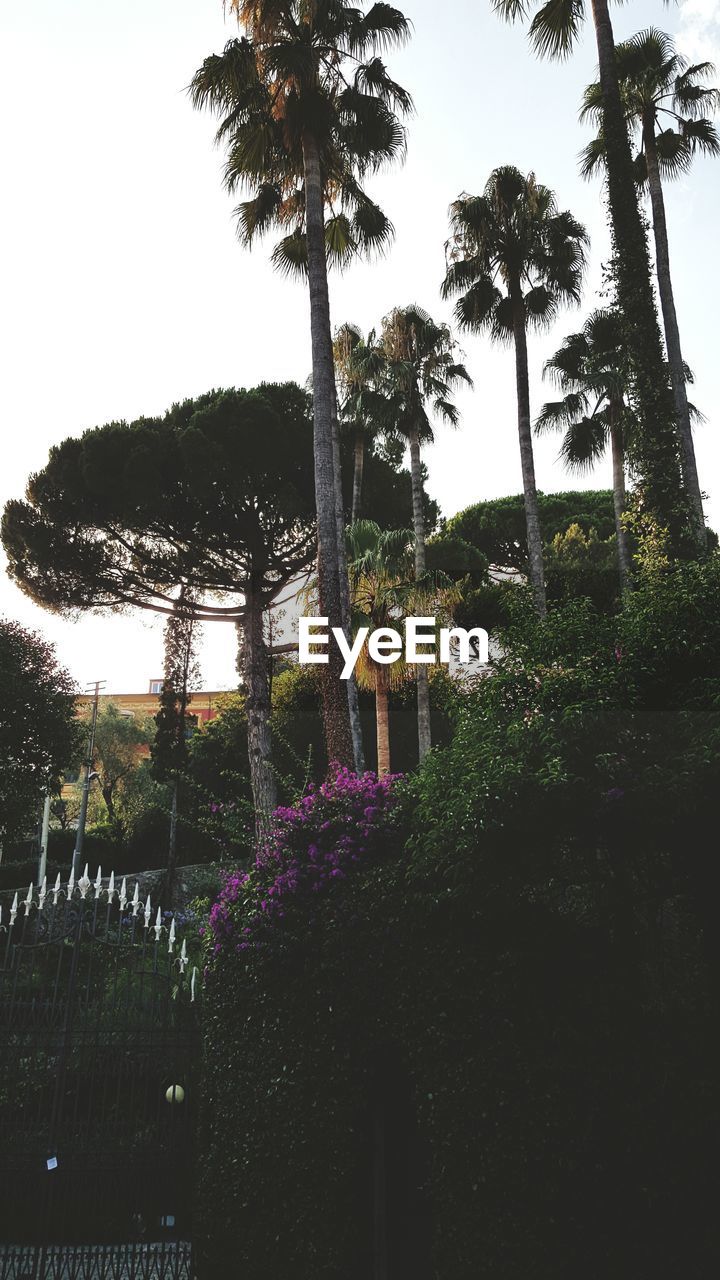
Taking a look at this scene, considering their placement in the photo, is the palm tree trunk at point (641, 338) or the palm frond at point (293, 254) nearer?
the palm tree trunk at point (641, 338)

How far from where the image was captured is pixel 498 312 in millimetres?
19547

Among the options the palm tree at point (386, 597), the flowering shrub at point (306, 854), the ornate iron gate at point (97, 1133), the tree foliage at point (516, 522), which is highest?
the tree foliage at point (516, 522)

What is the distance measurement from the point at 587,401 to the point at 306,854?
14.8 meters

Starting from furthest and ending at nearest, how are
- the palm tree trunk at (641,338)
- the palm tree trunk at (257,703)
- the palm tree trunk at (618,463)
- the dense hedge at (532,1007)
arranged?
1. the palm tree trunk at (257,703)
2. the palm tree trunk at (618,463)
3. the palm tree trunk at (641,338)
4. the dense hedge at (532,1007)

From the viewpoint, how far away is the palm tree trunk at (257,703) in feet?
A: 66.0

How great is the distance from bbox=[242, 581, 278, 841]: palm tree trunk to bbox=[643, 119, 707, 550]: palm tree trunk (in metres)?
10.2

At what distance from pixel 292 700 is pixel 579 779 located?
20.4 meters

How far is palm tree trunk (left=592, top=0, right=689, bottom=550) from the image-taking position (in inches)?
420

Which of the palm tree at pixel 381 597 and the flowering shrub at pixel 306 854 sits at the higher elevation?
the palm tree at pixel 381 597

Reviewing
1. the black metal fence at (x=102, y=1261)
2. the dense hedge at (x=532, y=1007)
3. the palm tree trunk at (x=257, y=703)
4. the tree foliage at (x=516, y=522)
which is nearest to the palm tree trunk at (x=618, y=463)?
the palm tree trunk at (x=257, y=703)

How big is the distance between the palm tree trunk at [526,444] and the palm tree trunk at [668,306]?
2924mm

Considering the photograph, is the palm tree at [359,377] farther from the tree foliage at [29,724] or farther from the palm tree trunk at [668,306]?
the tree foliage at [29,724]

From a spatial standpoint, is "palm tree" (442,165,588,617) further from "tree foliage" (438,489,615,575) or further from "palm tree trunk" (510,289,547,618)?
"tree foliage" (438,489,615,575)

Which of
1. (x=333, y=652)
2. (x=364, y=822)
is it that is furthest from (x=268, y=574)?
(x=364, y=822)
